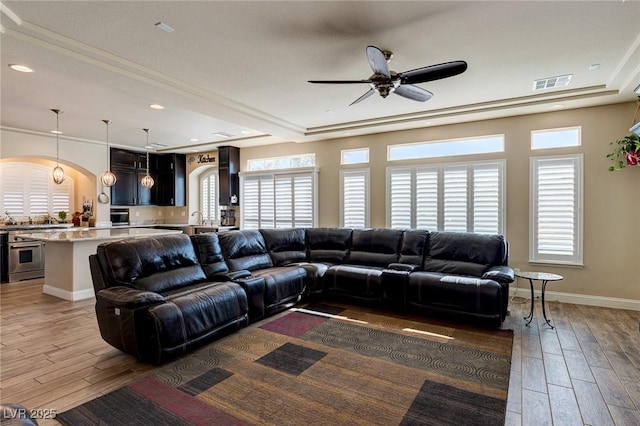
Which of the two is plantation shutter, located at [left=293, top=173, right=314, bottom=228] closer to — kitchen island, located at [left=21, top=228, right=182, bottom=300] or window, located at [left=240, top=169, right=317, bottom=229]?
window, located at [left=240, top=169, right=317, bottom=229]

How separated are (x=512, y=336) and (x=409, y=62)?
10.3 ft

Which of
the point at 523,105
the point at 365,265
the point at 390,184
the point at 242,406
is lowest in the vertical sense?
the point at 242,406

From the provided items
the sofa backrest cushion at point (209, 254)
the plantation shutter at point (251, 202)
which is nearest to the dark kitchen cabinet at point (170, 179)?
the plantation shutter at point (251, 202)

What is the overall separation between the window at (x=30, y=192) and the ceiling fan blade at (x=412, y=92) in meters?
8.24

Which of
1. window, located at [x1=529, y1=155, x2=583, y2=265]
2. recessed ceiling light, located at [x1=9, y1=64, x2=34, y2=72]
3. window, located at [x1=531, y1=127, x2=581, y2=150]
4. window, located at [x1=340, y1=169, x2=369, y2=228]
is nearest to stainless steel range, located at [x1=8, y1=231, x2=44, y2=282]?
recessed ceiling light, located at [x1=9, y1=64, x2=34, y2=72]

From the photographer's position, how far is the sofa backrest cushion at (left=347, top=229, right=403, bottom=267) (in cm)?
524

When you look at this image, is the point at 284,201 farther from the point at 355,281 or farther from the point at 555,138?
the point at 555,138

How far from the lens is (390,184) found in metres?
6.22

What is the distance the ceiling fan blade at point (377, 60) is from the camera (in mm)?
2594

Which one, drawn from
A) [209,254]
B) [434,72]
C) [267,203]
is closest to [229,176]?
[267,203]

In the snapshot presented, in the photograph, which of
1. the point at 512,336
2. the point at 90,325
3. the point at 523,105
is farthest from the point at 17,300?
the point at 523,105

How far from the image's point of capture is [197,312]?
3.21 metres

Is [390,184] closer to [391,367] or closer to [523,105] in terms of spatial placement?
[523,105]

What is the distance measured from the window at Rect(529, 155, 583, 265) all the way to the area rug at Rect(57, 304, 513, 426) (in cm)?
192
